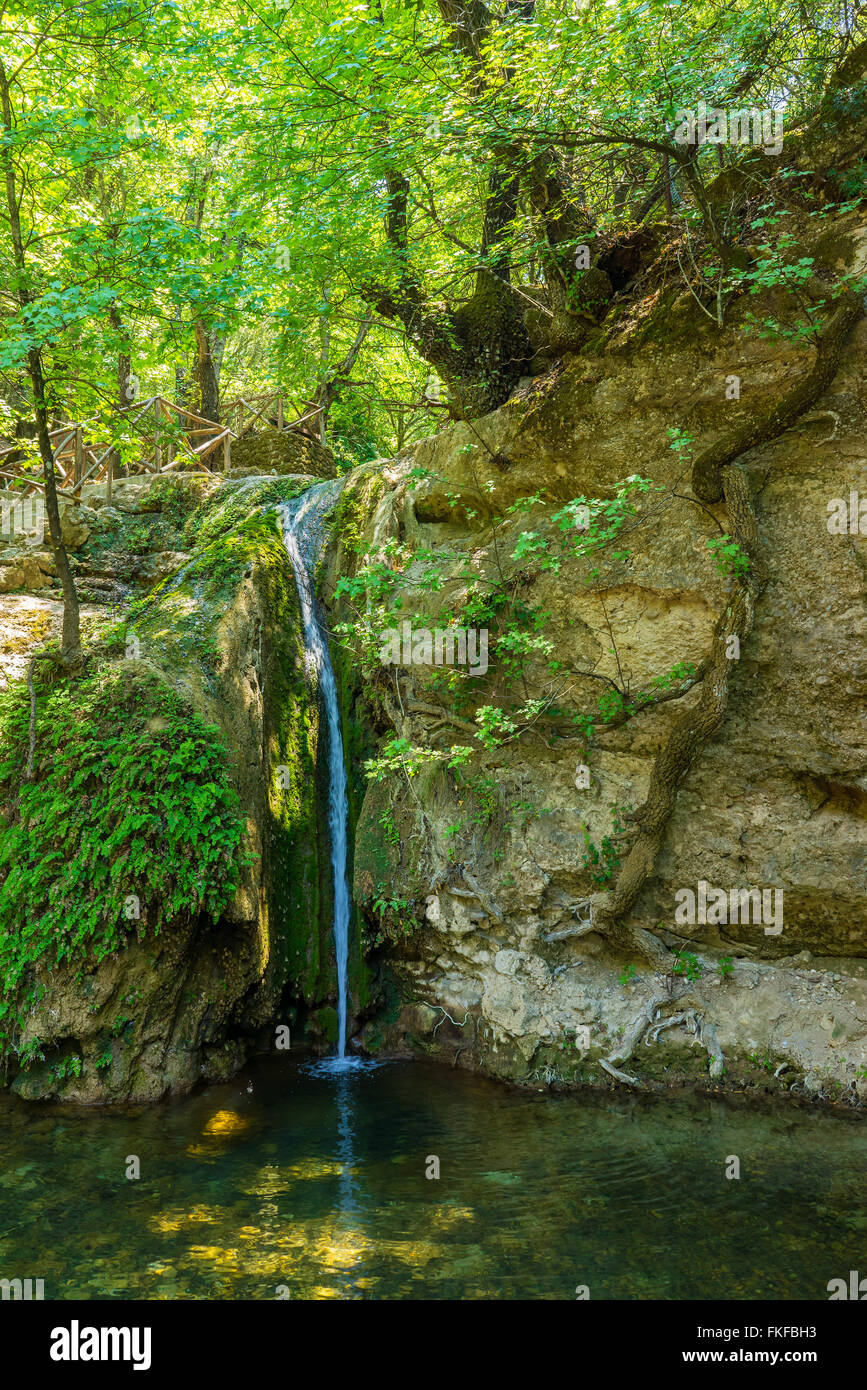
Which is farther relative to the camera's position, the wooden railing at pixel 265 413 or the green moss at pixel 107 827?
the wooden railing at pixel 265 413

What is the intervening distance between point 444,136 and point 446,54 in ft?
4.28

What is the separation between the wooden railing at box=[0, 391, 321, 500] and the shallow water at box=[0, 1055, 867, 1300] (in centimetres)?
875

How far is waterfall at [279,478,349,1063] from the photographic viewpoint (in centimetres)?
839

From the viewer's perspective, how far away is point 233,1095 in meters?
6.83

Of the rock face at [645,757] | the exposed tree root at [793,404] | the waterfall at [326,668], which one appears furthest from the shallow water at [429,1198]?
the exposed tree root at [793,404]

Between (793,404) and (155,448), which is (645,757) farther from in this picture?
(155,448)

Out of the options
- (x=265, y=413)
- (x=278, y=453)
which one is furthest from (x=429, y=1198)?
(x=265, y=413)

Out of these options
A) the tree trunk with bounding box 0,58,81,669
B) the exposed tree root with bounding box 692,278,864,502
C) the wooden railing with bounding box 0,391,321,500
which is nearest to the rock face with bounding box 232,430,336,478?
the wooden railing with bounding box 0,391,321,500

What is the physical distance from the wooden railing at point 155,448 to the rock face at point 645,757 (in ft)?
19.6

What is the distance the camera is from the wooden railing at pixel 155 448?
521 inches

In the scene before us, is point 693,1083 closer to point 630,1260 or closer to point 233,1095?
point 630,1260

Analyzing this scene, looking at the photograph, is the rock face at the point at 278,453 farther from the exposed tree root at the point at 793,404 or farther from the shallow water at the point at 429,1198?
the shallow water at the point at 429,1198

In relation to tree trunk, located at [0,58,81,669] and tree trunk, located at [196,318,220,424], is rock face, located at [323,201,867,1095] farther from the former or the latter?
tree trunk, located at [196,318,220,424]
